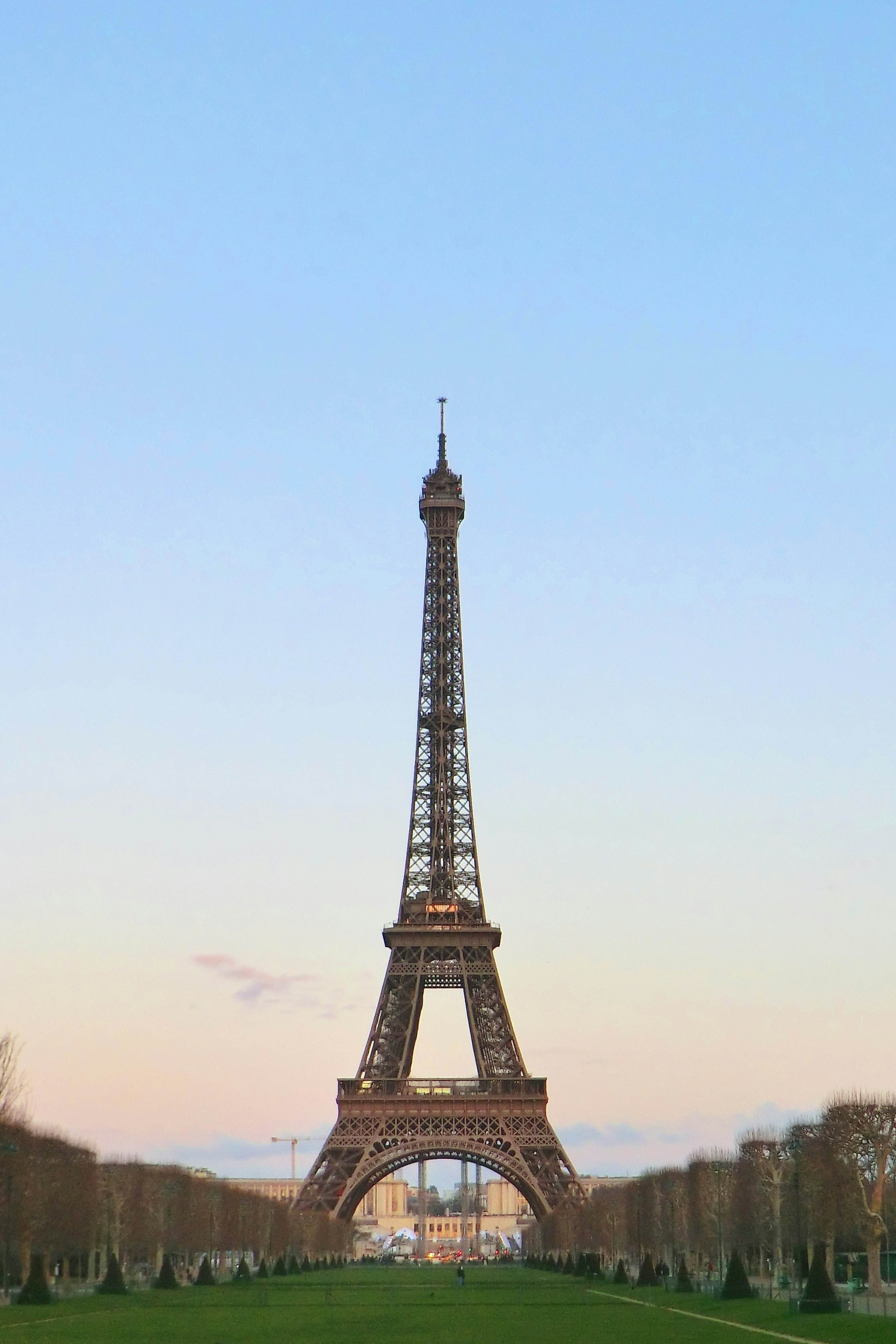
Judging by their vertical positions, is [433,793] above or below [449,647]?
below

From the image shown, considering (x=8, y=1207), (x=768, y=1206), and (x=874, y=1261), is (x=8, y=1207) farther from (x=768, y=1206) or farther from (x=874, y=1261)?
(x=768, y=1206)

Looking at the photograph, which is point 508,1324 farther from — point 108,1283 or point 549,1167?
point 549,1167

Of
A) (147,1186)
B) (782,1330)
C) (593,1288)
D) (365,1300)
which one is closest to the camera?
(782,1330)

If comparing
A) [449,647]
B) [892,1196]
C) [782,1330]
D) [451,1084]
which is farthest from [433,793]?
[782,1330]

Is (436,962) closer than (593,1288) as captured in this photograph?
No

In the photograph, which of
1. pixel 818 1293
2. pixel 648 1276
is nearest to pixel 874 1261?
pixel 818 1293

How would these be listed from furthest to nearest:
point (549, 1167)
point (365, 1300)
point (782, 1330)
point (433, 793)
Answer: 1. point (433, 793)
2. point (549, 1167)
3. point (365, 1300)
4. point (782, 1330)

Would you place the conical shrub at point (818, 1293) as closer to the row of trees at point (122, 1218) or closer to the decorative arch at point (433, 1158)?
the row of trees at point (122, 1218)

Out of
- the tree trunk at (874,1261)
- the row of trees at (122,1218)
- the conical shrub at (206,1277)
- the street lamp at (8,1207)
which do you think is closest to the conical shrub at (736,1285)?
the tree trunk at (874,1261)
